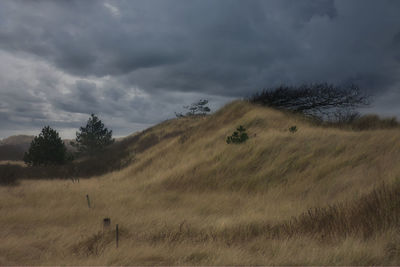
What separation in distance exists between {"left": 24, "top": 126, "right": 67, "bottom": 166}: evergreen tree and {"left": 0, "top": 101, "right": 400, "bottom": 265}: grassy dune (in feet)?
35.2

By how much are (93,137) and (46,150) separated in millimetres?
10722

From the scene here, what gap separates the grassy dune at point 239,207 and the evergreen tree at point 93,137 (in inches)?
776

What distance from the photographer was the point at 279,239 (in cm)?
615

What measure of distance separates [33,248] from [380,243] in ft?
22.0

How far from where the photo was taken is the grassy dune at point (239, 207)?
5422 mm

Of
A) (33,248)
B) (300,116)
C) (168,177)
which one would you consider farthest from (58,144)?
(33,248)

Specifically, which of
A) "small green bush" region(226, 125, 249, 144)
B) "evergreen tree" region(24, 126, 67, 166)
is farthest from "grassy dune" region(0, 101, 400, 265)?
"evergreen tree" region(24, 126, 67, 166)

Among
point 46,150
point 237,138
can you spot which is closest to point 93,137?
point 46,150

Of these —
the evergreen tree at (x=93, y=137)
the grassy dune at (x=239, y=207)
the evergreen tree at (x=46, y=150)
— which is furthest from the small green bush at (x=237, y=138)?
the evergreen tree at (x=93, y=137)

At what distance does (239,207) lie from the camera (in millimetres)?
10078

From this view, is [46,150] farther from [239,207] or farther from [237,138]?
[239,207]

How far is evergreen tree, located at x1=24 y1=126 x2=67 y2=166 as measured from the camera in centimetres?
2645

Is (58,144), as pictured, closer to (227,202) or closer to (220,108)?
(220,108)

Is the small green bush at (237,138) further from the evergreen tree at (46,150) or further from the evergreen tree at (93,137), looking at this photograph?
the evergreen tree at (93,137)
